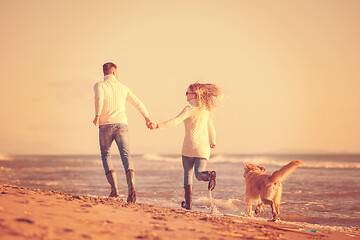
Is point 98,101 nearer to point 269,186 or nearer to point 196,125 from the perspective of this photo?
point 196,125

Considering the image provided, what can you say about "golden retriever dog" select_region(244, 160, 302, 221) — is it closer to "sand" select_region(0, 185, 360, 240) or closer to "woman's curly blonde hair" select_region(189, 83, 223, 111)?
"sand" select_region(0, 185, 360, 240)

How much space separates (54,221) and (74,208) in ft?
2.50

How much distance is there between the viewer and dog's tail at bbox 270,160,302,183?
6.32 metres

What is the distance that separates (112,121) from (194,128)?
54.7 inches

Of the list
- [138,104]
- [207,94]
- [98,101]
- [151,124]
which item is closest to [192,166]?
[151,124]

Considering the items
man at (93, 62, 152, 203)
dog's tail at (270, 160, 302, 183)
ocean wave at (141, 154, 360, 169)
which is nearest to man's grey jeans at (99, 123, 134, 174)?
man at (93, 62, 152, 203)

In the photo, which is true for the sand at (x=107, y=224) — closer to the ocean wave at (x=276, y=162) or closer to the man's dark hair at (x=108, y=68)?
the man's dark hair at (x=108, y=68)

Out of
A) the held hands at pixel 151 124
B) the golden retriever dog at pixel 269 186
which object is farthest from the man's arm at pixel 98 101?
the golden retriever dog at pixel 269 186

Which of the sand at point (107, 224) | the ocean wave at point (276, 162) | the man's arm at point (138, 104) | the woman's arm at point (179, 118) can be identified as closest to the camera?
the sand at point (107, 224)

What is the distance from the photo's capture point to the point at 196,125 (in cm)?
684

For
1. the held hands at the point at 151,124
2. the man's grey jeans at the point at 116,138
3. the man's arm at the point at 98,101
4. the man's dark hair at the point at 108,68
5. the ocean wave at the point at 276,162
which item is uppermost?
the man's dark hair at the point at 108,68

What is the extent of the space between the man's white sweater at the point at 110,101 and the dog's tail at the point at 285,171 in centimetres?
267

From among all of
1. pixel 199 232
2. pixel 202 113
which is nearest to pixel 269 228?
pixel 199 232

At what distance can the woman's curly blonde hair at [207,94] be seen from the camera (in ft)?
22.6
